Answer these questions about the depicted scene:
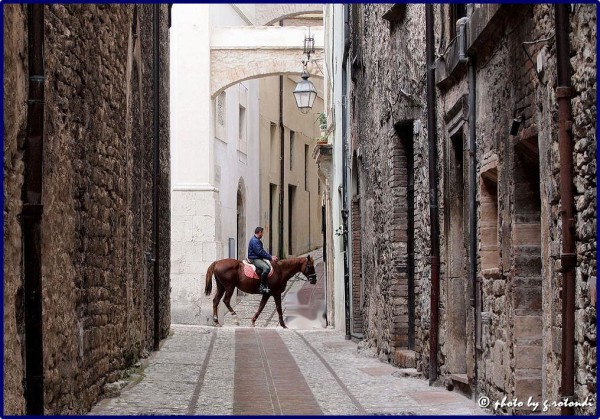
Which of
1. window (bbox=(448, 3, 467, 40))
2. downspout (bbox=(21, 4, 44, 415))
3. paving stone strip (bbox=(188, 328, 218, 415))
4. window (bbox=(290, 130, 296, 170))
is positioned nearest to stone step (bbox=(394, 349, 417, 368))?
paving stone strip (bbox=(188, 328, 218, 415))

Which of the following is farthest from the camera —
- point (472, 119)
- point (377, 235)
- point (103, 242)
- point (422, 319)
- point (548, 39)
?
point (377, 235)

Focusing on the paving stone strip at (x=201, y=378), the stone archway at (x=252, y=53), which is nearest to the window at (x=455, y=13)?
the paving stone strip at (x=201, y=378)

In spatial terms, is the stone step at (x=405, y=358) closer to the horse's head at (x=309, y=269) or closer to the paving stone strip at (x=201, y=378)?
the paving stone strip at (x=201, y=378)

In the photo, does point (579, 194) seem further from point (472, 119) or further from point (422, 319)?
point (422, 319)

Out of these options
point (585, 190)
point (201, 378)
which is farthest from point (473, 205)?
point (201, 378)

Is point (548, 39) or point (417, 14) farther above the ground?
point (417, 14)

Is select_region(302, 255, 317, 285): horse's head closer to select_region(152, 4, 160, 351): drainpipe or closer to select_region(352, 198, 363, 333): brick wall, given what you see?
select_region(352, 198, 363, 333): brick wall

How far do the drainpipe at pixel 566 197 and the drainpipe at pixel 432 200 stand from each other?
456 centimetres

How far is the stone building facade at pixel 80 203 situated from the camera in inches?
247

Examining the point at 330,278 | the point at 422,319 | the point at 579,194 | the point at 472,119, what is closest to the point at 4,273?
the point at 579,194

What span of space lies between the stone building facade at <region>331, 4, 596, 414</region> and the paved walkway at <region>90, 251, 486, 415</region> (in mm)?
447

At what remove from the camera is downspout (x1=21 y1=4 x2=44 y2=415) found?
645 centimetres

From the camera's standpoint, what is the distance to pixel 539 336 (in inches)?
307

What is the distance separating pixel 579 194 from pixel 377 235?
338 inches
